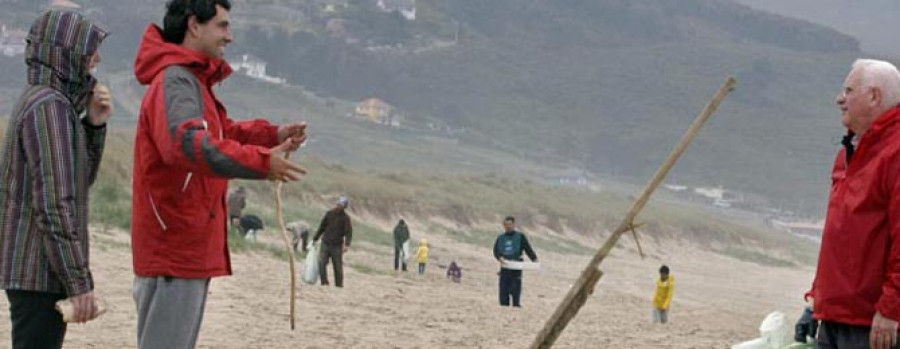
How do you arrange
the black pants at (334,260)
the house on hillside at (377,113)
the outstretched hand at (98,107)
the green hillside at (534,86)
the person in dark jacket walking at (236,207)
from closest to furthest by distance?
the outstretched hand at (98,107)
the black pants at (334,260)
the person in dark jacket walking at (236,207)
the green hillside at (534,86)
the house on hillside at (377,113)

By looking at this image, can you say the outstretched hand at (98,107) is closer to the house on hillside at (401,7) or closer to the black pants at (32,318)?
the black pants at (32,318)

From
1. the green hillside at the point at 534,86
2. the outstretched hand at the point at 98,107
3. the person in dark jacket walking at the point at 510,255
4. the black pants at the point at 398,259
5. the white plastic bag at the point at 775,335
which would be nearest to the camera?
the outstretched hand at the point at 98,107

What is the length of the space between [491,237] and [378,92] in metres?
104

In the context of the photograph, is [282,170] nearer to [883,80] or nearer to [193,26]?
[193,26]

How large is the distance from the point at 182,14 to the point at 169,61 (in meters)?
0.20

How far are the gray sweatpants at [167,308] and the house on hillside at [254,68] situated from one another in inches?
5541

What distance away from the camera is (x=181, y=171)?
493 cm

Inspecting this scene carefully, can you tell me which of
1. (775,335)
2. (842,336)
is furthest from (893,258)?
(775,335)

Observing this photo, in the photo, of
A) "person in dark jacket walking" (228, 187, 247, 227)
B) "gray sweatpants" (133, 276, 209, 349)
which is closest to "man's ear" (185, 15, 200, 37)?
"gray sweatpants" (133, 276, 209, 349)

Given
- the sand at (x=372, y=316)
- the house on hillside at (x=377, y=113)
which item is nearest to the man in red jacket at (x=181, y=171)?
the sand at (x=372, y=316)

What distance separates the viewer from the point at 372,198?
55.3m

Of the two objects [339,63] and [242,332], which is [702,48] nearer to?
[339,63]

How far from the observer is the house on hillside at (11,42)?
129 metres

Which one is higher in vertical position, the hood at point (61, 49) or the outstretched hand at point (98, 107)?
the hood at point (61, 49)
